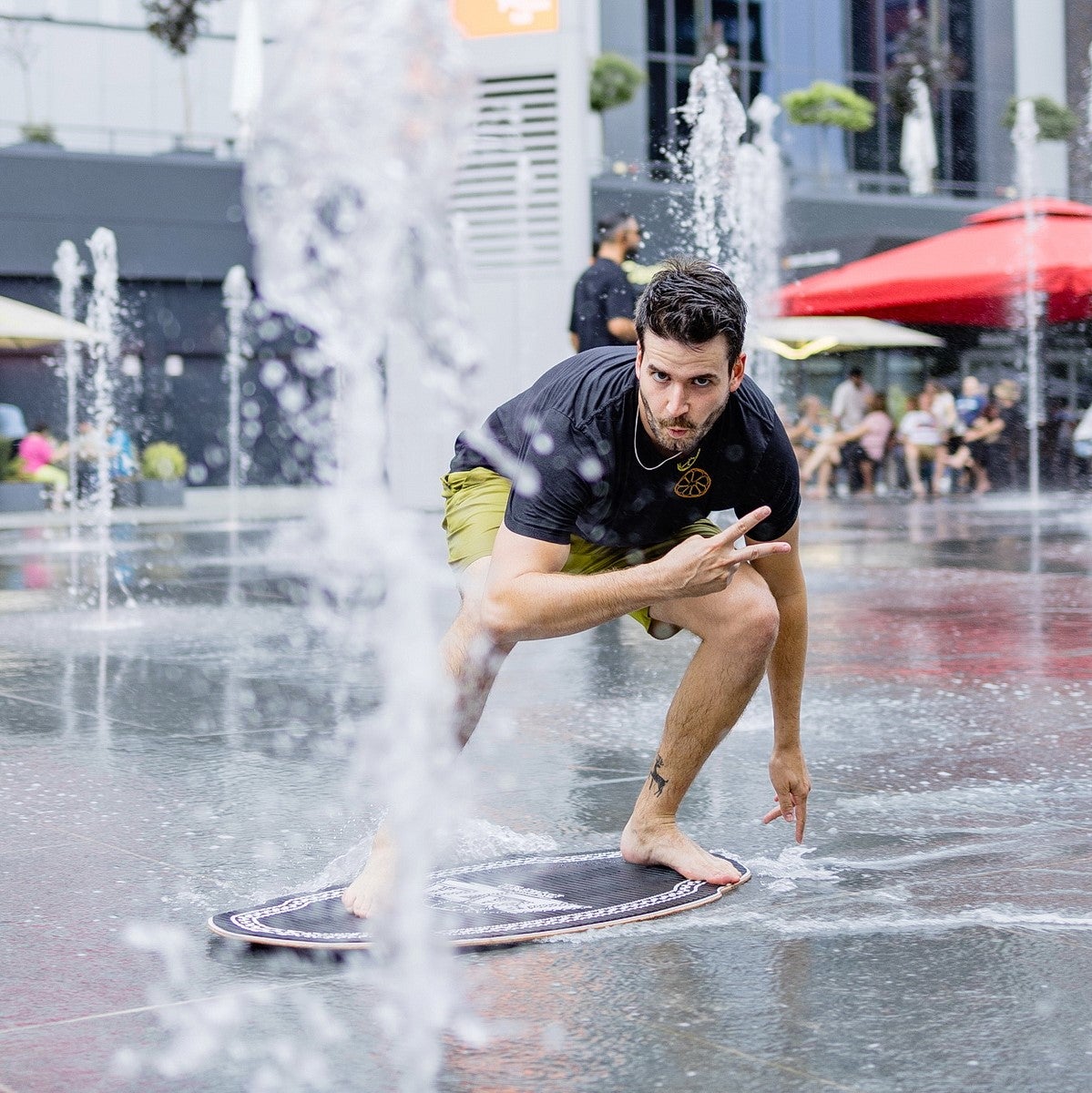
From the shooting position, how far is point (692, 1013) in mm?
2646

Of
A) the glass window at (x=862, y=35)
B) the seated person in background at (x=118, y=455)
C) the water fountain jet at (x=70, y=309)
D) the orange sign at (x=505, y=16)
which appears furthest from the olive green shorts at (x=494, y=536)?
the glass window at (x=862, y=35)

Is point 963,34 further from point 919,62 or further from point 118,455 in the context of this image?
point 118,455

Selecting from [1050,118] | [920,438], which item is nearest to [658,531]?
[920,438]

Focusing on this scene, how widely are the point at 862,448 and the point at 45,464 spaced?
1003 cm

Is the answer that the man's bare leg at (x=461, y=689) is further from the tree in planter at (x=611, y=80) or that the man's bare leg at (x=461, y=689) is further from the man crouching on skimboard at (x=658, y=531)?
the tree in planter at (x=611, y=80)

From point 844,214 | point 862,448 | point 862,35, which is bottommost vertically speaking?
point 862,448

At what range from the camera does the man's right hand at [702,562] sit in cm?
296

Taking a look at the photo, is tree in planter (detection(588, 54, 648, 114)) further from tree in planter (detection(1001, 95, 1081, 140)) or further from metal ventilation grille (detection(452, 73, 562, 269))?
metal ventilation grille (detection(452, 73, 562, 269))

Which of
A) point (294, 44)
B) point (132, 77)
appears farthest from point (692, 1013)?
point (132, 77)

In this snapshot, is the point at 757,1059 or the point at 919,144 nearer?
the point at 757,1059

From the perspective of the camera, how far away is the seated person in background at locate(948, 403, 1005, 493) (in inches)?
811

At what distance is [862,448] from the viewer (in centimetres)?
2138

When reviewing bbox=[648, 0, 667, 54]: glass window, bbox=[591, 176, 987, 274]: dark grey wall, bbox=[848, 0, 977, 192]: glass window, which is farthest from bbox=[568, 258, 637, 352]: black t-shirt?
bbox=[848, 0, 977, 192]: glass window

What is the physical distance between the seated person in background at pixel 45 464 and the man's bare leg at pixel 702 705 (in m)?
17.8
